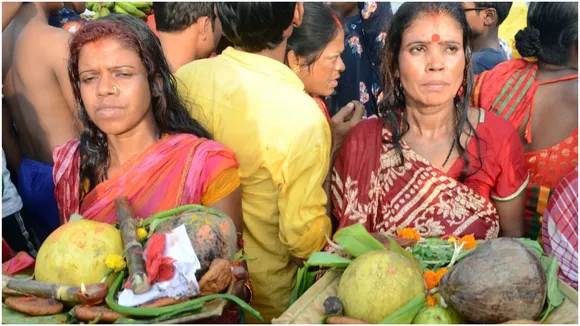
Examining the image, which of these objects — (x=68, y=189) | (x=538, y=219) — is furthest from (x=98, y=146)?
(x=538, y=219)

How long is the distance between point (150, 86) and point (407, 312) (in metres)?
1.46

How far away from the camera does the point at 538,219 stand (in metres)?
3.28

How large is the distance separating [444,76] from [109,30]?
1.39 meters

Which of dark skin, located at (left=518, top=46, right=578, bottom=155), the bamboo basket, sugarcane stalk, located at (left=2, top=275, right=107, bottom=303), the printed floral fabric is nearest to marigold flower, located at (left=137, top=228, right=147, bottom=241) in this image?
sugarcane stalk, located at (left=2, top=275, right=107, bottom=303)

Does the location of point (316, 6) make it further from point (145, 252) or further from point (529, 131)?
point (145, 252)

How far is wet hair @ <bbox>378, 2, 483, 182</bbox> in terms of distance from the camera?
10.2 feet

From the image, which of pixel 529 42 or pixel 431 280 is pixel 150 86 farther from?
pixel 529 42

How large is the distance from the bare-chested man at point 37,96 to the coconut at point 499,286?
6.84 ft

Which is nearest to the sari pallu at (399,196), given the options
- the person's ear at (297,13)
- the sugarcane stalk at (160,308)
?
the person's ear at (297,13)

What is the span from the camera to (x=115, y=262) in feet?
7.34

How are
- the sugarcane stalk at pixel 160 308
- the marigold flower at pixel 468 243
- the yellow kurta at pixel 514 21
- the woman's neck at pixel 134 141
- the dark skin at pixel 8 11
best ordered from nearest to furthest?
the sugarcane stalk at pixel 160 308, the marigold flower at pixel 468 243, the woman's neck at pixel 134 141, the dark skin at pixel 8 11, the yellow kurta at pixel 514 21

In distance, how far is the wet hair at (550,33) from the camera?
3473 millimetres

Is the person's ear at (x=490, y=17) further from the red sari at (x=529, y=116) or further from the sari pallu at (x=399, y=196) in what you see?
the sari pallu at (x=399, y=196)

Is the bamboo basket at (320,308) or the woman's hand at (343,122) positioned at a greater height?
the woman's hand at (343,122)
